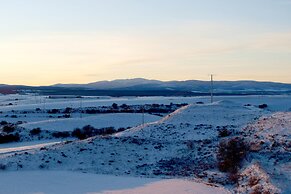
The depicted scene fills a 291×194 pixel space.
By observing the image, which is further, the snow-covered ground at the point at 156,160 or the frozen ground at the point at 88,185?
the snow-covered ground at the point at 156,160

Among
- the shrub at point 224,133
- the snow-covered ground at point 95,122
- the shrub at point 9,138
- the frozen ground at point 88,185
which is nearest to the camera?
the frozen ground at point 88,185

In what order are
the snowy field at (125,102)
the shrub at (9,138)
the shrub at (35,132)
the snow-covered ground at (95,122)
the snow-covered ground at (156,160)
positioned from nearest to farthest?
the snow-covered ground at (156,160)
the shrub at (9,138)
the shrub at (35,132)
the snow-covered ground at (95,122)
the snowy field at (125,102)

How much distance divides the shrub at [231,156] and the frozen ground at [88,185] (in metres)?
2.55

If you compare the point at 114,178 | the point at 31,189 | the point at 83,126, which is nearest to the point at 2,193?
the point at 31,189

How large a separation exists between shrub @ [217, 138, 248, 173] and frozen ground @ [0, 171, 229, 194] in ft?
8.35

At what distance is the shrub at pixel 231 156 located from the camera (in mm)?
26969

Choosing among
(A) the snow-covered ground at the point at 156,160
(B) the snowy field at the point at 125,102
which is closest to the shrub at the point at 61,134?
(A) the snow-covered ground at the point at 156,160

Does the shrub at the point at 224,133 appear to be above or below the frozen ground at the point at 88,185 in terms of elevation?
above

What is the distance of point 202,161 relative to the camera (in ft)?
101

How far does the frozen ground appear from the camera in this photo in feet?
76.1

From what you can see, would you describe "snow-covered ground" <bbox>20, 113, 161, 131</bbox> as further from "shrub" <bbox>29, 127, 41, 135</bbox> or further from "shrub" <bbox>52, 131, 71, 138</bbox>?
"shrub" <bbox>52, 131, 71, 138</bbox>

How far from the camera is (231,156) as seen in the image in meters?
27.5

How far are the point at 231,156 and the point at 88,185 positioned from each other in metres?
7.13

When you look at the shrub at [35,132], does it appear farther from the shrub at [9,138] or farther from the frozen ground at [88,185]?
the frozen ground at [88,185]
